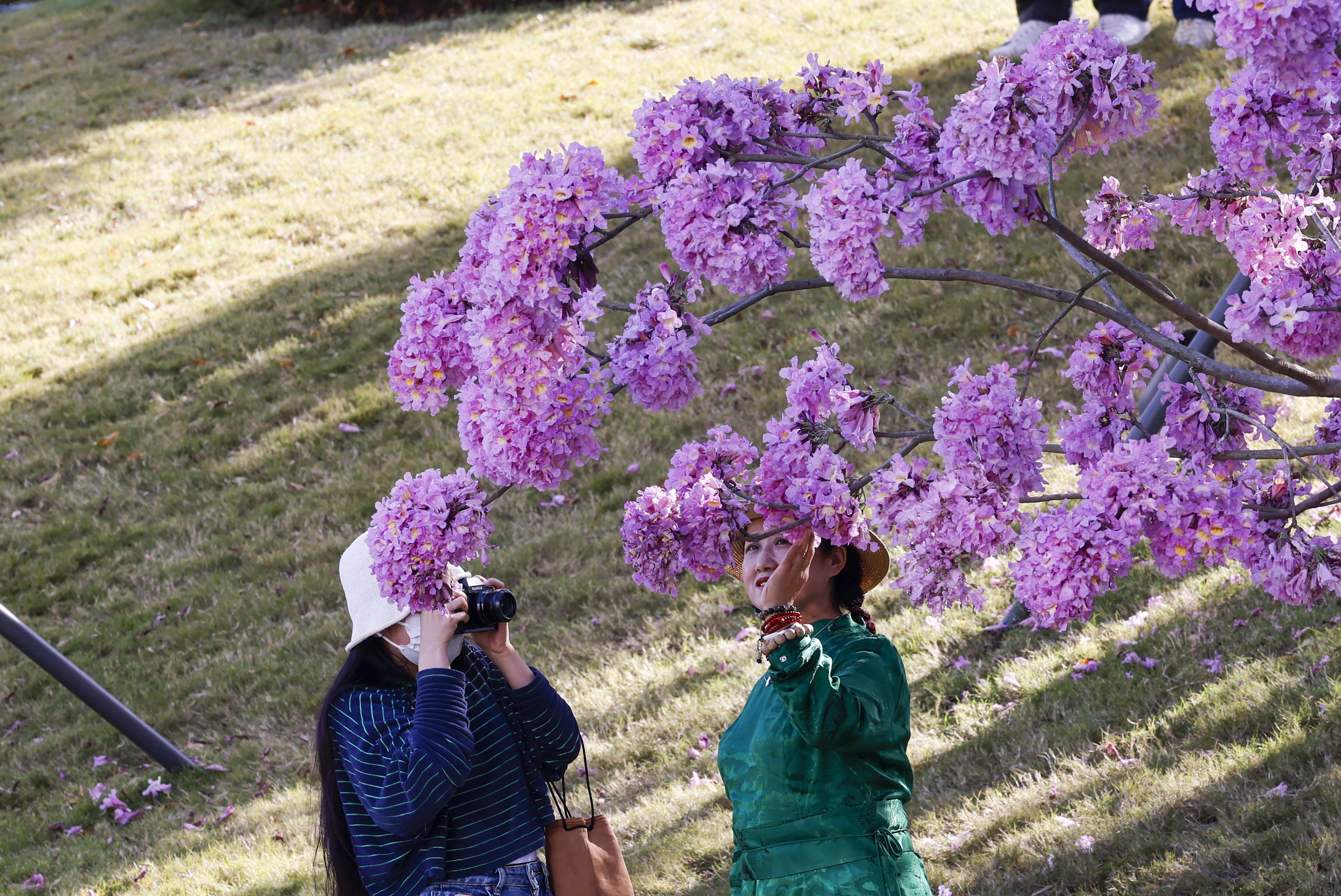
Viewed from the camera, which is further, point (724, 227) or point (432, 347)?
point (432, 347)

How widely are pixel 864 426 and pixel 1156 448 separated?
0.48 meters

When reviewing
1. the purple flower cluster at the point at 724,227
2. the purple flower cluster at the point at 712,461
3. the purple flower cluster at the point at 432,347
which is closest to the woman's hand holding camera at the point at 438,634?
the purple flower cluster at the point at 432,347

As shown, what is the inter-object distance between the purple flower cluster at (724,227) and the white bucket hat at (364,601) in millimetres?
1289

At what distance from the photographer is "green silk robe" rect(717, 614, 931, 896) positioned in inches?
90.0

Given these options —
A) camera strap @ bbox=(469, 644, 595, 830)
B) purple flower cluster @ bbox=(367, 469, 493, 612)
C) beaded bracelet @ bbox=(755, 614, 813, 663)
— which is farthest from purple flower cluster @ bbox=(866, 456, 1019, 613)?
camera strap @ bbox=(469, 644, 595, 830)

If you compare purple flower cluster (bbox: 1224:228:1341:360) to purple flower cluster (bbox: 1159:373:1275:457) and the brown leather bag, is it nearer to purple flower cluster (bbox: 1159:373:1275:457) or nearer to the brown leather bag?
purple flower cluster (bbox: 1159:373:1275:457)

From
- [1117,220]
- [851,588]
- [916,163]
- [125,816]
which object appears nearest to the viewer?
[916,163]

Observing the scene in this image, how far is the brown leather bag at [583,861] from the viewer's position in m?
2.96

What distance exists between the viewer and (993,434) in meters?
2.09

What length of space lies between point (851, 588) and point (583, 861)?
95 cm

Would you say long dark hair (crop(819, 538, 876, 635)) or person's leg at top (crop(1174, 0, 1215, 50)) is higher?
person's leg at top (crop(1174, 0, 1215, 50))

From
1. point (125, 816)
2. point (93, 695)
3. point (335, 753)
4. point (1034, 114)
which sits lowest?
point (125, 816)

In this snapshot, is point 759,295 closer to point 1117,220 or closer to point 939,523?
point 939,523

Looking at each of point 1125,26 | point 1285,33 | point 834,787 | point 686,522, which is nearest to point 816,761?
point 834,787
